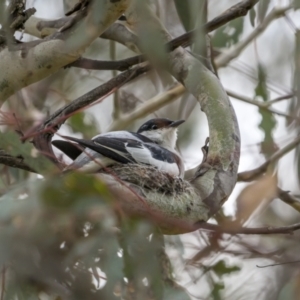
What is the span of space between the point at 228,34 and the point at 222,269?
48.6 inches

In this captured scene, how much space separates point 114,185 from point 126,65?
21.9 inches

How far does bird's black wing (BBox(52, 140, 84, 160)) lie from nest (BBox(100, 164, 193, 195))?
287 millimetres

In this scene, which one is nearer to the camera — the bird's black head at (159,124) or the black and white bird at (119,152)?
the black and white bird at (119,152)

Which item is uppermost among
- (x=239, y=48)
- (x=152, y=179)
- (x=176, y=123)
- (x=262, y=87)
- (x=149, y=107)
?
(x=239, y=48)

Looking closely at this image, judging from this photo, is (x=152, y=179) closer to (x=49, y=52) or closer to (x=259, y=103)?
(x=49, y=52)

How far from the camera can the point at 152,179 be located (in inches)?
95.1

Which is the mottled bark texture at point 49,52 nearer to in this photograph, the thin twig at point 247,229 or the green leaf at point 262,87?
the thin twig at point 247,229

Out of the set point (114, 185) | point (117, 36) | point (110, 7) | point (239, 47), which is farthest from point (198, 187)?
point (239, 47)

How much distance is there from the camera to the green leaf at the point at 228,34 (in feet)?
11.1

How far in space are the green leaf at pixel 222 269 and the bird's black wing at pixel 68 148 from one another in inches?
27.7

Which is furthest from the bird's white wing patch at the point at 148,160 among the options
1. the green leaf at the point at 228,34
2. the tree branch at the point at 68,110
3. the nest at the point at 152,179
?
the green leaf at the point at 228,34

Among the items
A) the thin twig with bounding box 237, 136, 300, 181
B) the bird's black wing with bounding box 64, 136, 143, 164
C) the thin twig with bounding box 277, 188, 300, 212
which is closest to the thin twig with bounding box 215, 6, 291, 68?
the thin twig with bounding box 237, 136, 300, 181

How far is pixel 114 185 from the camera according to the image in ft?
7.08

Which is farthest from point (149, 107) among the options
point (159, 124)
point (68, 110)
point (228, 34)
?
point (68, 110)
